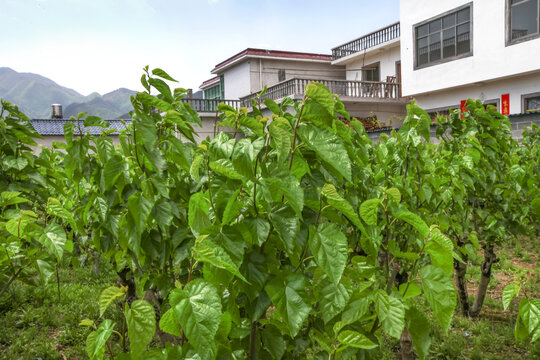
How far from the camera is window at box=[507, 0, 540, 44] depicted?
13158mm

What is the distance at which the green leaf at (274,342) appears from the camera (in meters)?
1.42

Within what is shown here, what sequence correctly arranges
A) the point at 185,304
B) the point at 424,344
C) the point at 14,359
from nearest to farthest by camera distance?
the point at 185,304, the point at 424,344, the point at 14,359

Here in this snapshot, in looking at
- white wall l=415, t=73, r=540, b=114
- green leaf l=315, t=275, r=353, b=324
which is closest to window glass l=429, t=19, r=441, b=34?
white wall l=415, t=73, r=540, b=114

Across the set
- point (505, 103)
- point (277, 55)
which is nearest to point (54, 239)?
point (505, 103)

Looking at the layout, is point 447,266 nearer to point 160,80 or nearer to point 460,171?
point 160,80

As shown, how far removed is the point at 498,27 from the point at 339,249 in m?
15.4

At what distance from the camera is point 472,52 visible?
49.1ft

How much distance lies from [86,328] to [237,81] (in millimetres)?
21474

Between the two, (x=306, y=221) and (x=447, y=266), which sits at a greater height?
(x=306, y=221)

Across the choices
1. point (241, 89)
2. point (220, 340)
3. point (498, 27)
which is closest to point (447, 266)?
point (220, 340)

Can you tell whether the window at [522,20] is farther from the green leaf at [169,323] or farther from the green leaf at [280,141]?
the green leaf at [169,323]

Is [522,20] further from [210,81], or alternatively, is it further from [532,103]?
[210,81]

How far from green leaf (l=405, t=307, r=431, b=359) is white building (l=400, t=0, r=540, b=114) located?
1413 centimetres

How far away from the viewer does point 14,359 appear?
378 cm
